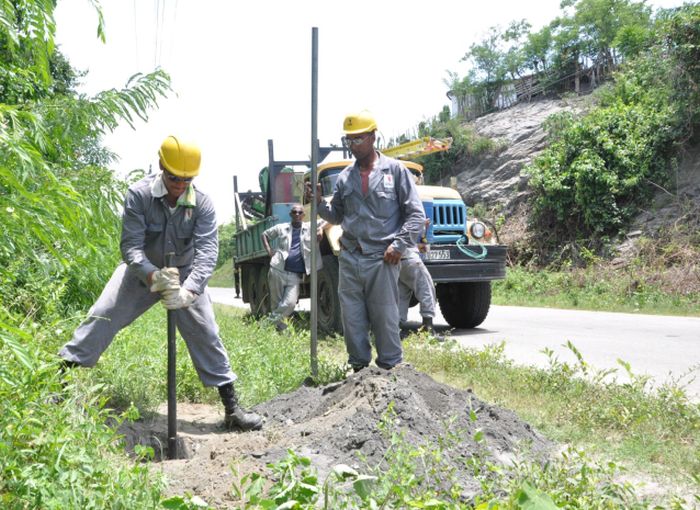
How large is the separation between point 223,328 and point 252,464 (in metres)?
5.92

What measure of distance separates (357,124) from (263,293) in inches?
302

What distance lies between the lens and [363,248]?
5781mm

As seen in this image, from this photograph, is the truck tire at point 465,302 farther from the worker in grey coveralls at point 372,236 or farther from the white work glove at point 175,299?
the white work glove at point 175,299

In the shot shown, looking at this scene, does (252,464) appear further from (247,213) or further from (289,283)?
(247,213)

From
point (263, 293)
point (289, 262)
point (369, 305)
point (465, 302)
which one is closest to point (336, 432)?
point (369, 305)

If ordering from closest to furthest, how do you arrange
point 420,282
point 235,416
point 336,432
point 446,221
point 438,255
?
point 336,432 < point 235,416 < point 420,282 < point 438,255 < point 446,221

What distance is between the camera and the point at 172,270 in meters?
4.56

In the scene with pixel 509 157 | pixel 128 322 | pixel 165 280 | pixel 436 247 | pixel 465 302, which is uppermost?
pixel 509 157

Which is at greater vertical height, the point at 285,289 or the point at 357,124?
the point at 357,124

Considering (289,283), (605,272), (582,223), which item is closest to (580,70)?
(582,223)

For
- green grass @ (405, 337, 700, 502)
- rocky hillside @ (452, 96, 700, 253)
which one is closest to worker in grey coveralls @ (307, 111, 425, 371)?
green grass @ (405, 337, 700, 502)

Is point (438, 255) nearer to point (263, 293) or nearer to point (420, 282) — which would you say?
point (420, 282)

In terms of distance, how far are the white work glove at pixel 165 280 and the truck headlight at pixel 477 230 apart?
6.87m

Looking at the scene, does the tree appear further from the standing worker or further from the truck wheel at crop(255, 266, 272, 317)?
the truck wheel at crop(255, 266, 272, 317)
